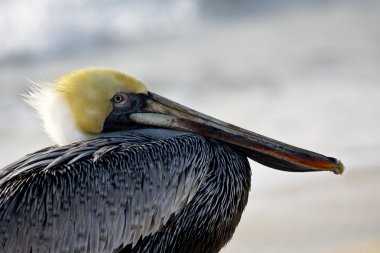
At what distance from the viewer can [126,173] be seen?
605 centimetres

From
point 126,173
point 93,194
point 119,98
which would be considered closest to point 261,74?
point 119,98

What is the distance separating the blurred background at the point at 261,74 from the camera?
9.12 meters

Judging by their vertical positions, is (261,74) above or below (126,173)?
above

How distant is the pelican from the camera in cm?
592

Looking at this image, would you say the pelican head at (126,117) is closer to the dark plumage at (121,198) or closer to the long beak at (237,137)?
the long beak at (237,137)

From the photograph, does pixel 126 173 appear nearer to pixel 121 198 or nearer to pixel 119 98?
pixel 121 198

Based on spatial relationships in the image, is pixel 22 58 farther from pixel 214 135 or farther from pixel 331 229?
pixel 214 135

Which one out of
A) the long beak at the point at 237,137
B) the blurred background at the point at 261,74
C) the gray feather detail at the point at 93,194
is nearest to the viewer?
the gray feather detail at the point at 93,194

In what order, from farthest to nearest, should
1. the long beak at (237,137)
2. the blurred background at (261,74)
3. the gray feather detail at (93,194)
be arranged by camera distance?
1. the blurred background at (261,74)
2. the long beak at (237,137)
3. the gray feather detail at (93,194)

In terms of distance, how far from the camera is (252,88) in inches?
505

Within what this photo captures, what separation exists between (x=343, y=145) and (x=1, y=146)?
3.44 metres

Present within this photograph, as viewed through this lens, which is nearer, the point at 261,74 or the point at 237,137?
the point at 237,137

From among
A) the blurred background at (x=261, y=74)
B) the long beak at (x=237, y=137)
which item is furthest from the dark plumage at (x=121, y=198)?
the blurred background at (x=261, y=74)

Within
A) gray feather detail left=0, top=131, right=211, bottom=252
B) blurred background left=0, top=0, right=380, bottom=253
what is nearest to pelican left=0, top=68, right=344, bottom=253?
gray feather detail left=0, top=131, right=211, bottom=252
